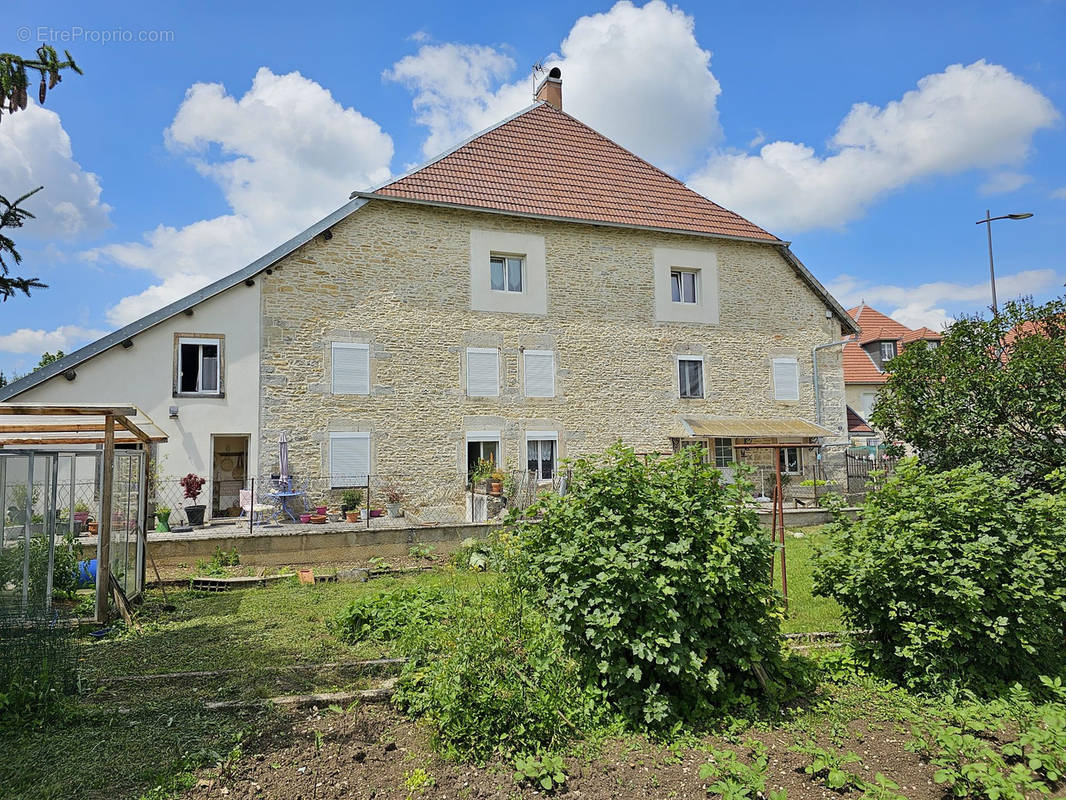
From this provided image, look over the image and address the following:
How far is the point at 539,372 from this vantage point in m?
18.0

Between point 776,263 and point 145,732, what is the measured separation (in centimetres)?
2067

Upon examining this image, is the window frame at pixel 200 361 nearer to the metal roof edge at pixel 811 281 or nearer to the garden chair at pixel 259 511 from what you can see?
the garden chair at pixel 259 511

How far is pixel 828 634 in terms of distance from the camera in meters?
6.18

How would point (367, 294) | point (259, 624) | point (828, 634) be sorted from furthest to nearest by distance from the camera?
point (367, 294) → point (259, 624) → point (828, 634)

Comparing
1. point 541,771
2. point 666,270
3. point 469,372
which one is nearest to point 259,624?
point 541,771

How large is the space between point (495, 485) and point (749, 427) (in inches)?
318

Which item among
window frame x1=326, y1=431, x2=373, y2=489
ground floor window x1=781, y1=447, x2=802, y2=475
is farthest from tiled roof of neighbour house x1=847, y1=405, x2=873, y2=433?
window frame x1=326, y1=431, x2=373, y2=489

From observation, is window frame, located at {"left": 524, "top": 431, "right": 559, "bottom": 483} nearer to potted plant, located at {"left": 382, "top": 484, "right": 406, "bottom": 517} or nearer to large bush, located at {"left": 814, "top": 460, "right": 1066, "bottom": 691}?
potted plant, located at {"left": 382, "top": 484, "right": 406, "bottom": 517}

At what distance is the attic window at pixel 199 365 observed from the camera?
49.4 ft

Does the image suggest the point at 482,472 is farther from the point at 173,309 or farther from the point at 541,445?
the point at 173,309

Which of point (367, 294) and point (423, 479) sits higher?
point (367, 294)

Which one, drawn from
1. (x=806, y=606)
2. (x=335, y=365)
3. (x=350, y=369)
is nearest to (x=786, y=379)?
(x=350, y=369)

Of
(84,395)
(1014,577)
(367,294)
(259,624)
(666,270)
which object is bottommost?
(259,624)

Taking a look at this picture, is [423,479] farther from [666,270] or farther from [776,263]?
[776,263]
